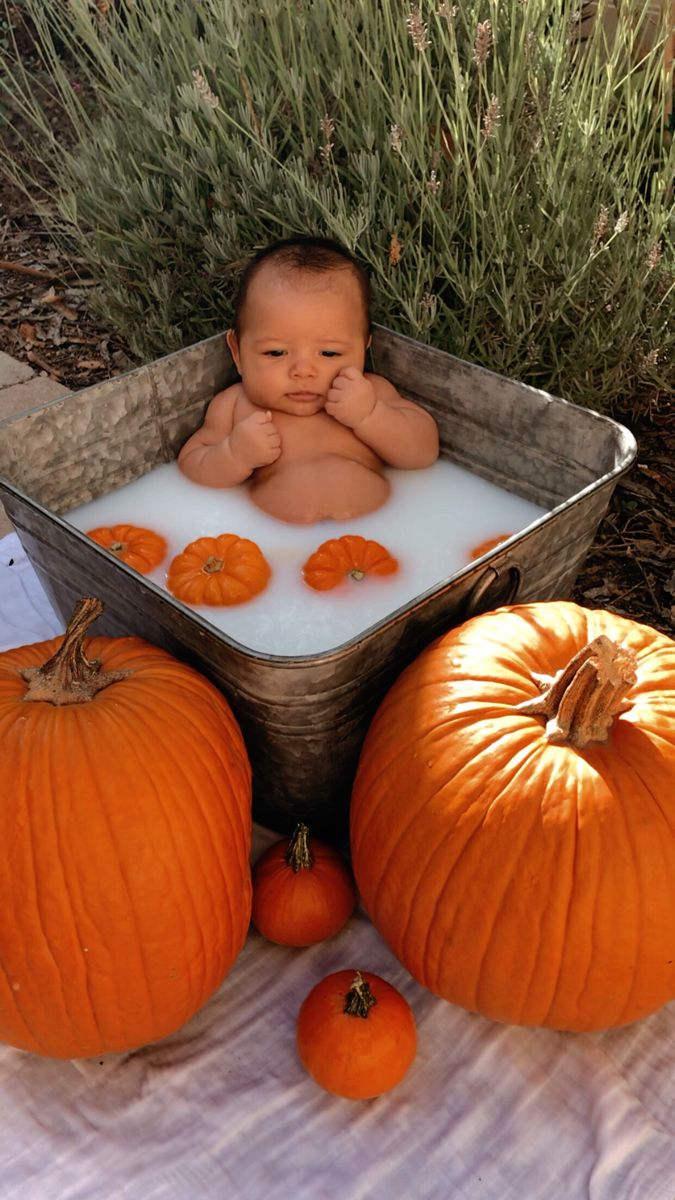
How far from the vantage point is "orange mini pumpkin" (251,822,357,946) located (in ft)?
4.01

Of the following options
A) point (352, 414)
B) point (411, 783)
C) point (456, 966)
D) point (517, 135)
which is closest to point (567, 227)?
point (517, 135)

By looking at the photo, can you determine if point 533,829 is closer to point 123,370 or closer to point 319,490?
point 319,490

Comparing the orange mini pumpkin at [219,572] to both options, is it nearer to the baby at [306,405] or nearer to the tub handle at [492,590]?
the baby at [306,405]

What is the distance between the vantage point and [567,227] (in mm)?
1871

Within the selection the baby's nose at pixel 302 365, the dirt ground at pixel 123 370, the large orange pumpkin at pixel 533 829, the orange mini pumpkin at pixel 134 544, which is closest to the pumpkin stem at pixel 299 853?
the large orange pumpkin at pixel 533 829

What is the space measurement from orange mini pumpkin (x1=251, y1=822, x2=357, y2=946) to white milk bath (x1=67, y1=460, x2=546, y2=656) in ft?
1.00

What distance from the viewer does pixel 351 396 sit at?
1658 millimetres

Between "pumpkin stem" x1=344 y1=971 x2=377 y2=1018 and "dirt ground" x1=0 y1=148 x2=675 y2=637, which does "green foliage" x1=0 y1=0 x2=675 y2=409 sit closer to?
"dirt ground" x1=0 y1=148 x2=675 y2=637

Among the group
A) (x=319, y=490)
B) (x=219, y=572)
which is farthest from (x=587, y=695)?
(x=319, y=490)

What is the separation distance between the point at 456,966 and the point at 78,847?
0.42 meters

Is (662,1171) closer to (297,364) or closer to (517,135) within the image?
(297,364)

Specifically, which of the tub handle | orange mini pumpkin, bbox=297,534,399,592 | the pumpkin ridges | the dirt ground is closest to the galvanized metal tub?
the tub handle

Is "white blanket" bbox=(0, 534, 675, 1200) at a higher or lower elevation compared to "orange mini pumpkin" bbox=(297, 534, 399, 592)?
lower

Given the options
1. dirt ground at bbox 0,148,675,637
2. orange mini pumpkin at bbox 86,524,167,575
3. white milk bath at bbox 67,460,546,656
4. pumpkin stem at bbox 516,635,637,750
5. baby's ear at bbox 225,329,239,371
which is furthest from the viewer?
dirt ground at bbox 0,148,675,637
